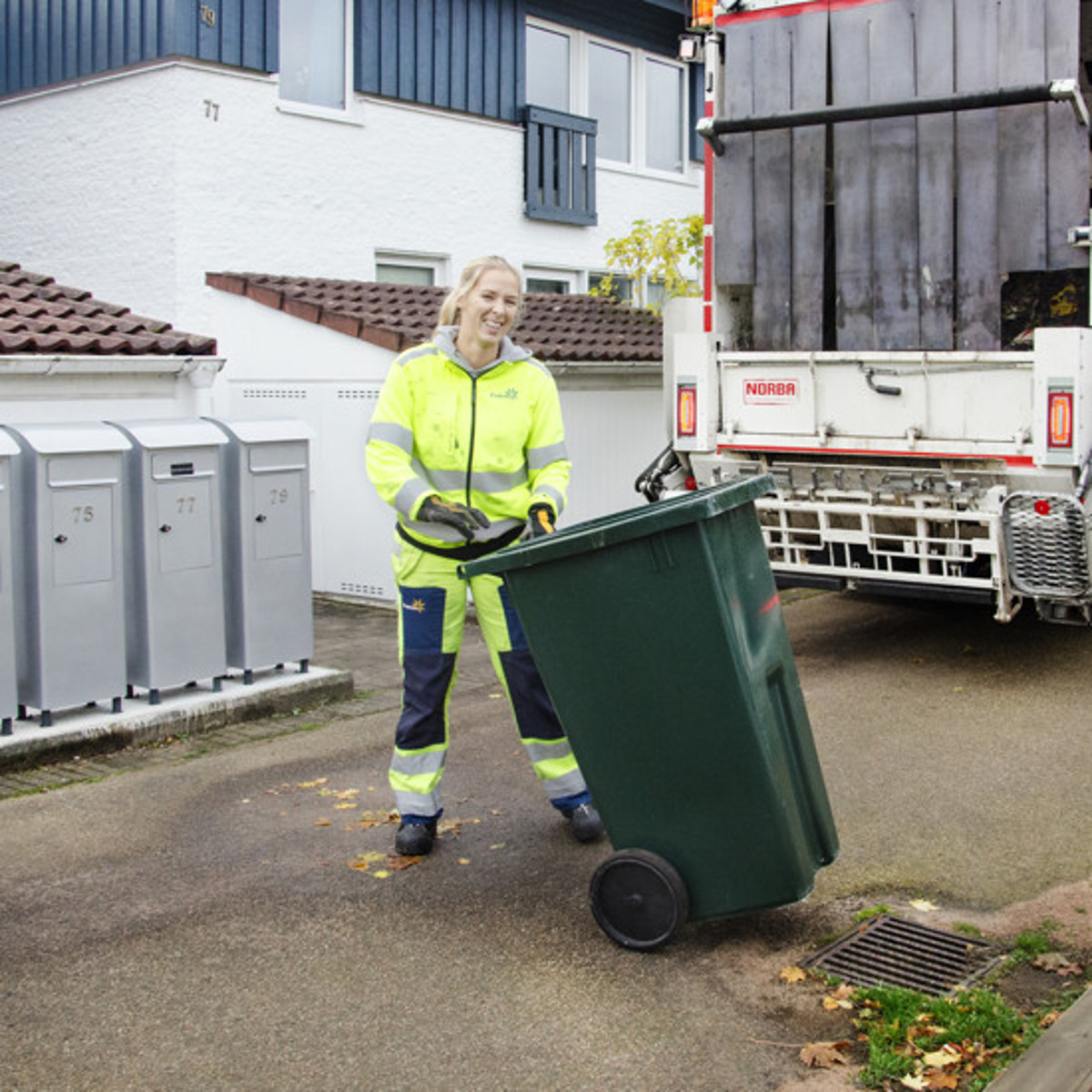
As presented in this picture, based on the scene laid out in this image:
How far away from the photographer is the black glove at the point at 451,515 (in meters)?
4.53

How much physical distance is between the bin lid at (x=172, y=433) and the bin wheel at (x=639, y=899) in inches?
130

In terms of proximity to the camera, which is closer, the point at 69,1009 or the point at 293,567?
the point at 69,1009

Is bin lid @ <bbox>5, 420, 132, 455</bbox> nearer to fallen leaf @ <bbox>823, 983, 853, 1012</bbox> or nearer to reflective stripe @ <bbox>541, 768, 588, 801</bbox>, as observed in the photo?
reflective stripe @ <bbox>541, 768, 588, 801</bbox>

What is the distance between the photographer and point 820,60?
756 cm

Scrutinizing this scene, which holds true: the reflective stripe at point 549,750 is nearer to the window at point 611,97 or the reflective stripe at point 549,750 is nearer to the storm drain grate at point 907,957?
the storm drain grate at point 907,957

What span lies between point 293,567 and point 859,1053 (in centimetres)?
426

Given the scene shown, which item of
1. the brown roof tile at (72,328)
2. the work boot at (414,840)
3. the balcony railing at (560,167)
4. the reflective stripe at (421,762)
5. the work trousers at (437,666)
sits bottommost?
the work boot at (414,840)

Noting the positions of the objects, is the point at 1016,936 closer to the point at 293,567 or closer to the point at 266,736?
the point at 266,736

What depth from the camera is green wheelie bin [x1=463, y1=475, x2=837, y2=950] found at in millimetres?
3797

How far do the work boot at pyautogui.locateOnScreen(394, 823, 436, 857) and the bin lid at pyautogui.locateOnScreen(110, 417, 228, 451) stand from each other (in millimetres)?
2416

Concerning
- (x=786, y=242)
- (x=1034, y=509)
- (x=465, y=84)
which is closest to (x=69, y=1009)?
(x=1034, y=509)

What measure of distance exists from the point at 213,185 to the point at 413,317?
226cm

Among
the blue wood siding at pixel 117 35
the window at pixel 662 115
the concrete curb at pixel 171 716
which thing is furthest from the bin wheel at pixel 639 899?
the window at pixel 662 115

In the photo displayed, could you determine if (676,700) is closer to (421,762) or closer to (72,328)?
(421,762)
